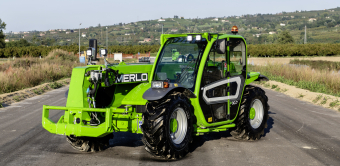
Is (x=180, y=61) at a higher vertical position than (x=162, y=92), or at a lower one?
higher

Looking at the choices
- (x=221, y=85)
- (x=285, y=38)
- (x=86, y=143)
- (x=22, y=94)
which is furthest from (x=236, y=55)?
(x=285, y=38)

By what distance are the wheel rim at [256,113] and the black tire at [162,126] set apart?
2.51m

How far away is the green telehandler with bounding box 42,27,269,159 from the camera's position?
20.2 ft

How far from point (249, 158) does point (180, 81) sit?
1.94 meters

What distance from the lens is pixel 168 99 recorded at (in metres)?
6.23

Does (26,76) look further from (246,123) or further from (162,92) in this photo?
(162,92)

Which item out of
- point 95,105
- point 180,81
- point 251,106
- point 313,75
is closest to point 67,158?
point 95,105

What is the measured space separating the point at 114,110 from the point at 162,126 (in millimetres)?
1040

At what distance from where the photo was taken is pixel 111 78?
6.82m

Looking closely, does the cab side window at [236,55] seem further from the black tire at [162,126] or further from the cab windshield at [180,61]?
the black tire at [162,126]

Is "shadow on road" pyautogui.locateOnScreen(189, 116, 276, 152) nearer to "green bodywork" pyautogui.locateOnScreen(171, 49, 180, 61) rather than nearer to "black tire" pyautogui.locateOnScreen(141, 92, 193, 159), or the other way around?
"black tire" pyautogui.locateOnScreen(141, 92, 193, 159)

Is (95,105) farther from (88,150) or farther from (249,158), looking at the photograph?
(249,158)

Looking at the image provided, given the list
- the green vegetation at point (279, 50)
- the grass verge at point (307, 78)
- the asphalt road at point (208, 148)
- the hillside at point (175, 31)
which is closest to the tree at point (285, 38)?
the hillside at point (175, 31)

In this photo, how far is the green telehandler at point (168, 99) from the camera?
20.2 feet
